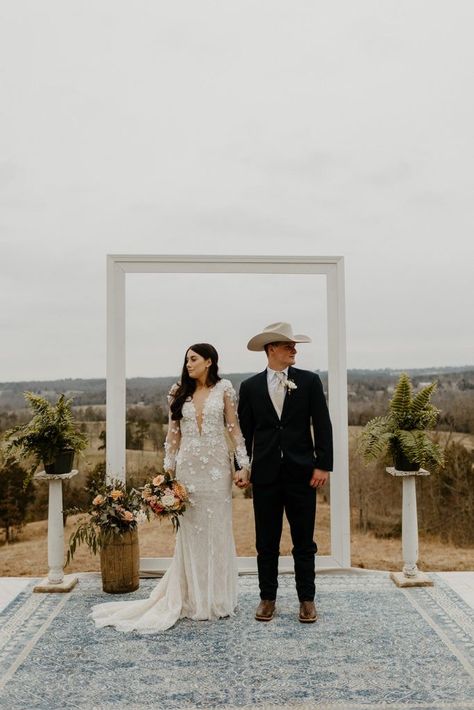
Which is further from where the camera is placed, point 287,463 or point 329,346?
point 329,346

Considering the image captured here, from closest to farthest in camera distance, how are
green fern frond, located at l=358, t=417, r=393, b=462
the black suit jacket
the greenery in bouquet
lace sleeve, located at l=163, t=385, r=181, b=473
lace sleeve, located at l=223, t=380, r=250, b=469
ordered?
the black suit jacket, lace sleeve, located at l=223, t=380, r=250, b=469, lace sleeve, located at l=163, t=385, r=181, b=473, the greenery in bouquet, green fern frond, located at l=358, t=417, r=393, b=462

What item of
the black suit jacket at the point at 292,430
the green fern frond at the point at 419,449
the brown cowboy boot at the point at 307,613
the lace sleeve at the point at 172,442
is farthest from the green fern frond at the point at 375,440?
the lace sleeve at the point at 172,442

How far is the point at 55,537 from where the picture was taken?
4637 mm

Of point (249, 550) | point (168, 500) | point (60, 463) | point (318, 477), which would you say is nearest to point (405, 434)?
point (318, 477)

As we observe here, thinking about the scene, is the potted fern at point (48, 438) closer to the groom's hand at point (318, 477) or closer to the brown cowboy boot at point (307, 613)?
the groom's hand at point (318, 477)

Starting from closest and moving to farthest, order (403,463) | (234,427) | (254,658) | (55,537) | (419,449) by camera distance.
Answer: (254,658)
(234,427)
(419,449)
(403,463)
(55,537)

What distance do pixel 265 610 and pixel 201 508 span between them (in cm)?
71

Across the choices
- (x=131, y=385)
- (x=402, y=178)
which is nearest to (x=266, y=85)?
(x=402, y=178)

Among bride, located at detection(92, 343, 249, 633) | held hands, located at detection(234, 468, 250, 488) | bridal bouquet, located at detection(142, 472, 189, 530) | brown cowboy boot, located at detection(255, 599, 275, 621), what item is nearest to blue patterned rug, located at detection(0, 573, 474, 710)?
brown cowboy boot, located at detection(255, 599, 275, 621)

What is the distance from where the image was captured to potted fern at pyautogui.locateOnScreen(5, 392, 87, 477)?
4.50m

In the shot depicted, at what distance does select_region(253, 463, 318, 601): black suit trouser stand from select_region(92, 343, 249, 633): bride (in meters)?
0.19

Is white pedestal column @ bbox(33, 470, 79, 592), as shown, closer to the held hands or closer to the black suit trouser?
the held hands

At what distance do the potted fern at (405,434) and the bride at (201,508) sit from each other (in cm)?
102

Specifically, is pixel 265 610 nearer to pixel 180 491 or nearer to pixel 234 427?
pixel 180 491
